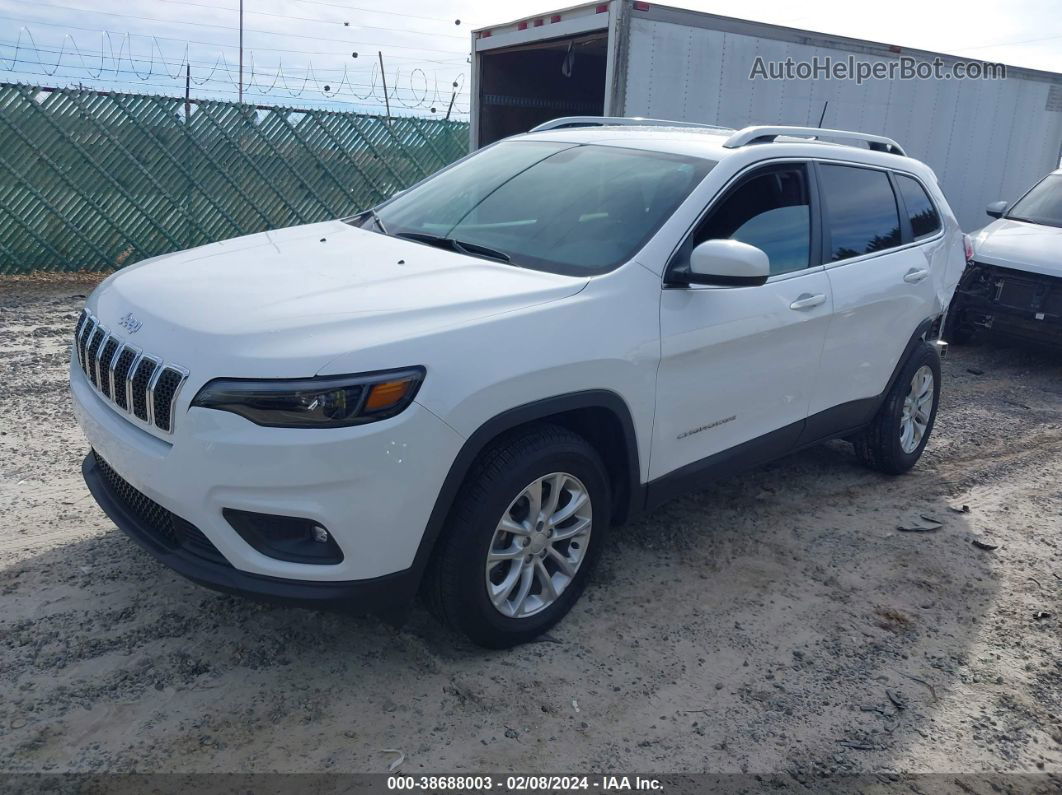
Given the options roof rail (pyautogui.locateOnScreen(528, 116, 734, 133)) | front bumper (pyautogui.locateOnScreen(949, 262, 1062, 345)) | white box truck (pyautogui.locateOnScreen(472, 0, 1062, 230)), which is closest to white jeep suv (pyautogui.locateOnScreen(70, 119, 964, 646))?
roof rail (pyautogui.locateOnScreen(528, 116, 734, 133))

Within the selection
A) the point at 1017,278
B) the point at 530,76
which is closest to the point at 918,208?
the point at 1017,278

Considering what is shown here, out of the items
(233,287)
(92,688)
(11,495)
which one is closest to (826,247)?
(233,287)

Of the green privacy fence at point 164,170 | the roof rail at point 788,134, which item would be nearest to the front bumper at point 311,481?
the roof rail at point 788,134

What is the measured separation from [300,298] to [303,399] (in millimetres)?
529

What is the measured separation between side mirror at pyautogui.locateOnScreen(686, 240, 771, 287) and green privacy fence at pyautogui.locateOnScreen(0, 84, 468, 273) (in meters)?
9.10

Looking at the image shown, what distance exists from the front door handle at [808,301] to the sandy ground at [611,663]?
3.79ft

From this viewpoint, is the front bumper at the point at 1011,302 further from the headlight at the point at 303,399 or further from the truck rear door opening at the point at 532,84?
the headlight at the point at 303,399

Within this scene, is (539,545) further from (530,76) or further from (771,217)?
(530,76)

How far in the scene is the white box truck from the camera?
26.0 ft

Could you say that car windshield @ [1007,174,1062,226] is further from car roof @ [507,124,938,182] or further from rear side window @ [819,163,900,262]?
rear side window @ [819,163,900,262]

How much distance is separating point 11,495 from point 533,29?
6.40 metres

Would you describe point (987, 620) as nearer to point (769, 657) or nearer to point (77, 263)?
point (769, 657)

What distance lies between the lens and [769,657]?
3.35 metres

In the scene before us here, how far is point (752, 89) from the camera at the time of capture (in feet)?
28.9
